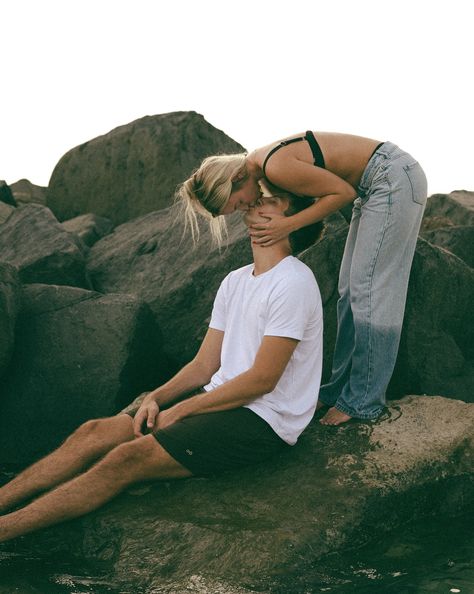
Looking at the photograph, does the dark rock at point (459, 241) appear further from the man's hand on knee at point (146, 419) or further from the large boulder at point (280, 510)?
the man's hand on knee at point (146, 419)

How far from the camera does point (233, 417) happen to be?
4.32 m

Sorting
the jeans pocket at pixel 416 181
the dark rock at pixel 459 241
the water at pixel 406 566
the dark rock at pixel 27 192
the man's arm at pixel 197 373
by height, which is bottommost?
the water at pixel 406 566

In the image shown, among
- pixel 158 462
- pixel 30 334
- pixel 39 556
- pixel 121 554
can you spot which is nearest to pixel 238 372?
pixel 158 462

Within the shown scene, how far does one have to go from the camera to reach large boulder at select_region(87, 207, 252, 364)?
7.43 meters

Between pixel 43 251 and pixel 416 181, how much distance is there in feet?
15.6

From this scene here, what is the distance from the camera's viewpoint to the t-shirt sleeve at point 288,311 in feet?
13.7

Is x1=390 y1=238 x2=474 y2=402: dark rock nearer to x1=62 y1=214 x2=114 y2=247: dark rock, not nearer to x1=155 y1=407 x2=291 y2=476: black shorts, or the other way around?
x1=155 y1=407 x2=291 y2=476: black shorts

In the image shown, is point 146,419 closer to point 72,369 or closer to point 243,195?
point 243,195

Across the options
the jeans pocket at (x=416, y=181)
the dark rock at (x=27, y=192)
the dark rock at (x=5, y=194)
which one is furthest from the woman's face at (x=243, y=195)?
the dark rock at (x=27, y=192)

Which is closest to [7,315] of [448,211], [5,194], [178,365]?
[178,365]

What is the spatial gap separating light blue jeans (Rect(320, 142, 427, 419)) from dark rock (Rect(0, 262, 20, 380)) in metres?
2.86

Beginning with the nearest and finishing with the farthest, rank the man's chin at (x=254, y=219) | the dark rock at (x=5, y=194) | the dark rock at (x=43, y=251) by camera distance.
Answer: the man's chin at (x=254, y=219) → the dark rock at (x=43, y=251) → the dark rock at (x=5, y=194)

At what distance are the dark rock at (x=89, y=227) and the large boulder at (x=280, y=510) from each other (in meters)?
6.02

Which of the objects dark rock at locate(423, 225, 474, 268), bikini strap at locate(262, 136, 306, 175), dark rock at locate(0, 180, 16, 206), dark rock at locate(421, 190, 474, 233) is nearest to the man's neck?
bikini strap at locate(262, 136, 306, 175)
